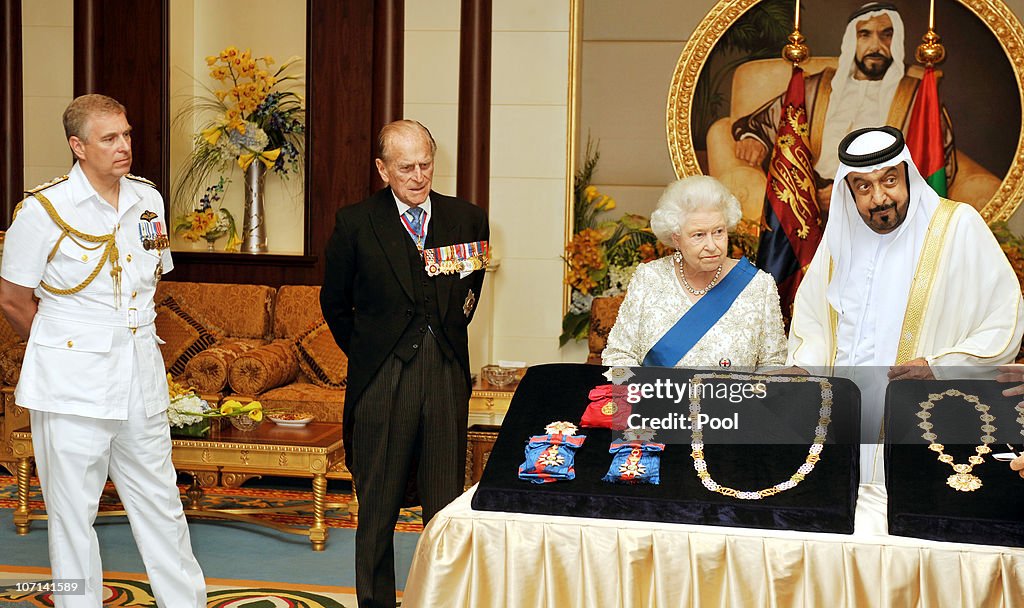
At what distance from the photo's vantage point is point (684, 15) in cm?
679

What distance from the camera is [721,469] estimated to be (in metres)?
2.62

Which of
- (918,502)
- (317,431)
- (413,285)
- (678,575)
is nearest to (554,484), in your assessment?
(678,575)

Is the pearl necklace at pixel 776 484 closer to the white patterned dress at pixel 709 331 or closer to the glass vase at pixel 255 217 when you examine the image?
the white patterned dress at pixel 709 331

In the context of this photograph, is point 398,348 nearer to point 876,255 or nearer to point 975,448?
point 876,255

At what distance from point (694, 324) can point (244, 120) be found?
4.79 meters

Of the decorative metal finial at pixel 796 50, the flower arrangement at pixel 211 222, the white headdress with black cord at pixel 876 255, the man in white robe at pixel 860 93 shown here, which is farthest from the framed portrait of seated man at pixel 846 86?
the white headdress with black cord at pixel 876 255

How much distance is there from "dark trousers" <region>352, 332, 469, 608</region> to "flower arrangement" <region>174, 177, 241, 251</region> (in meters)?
3.99

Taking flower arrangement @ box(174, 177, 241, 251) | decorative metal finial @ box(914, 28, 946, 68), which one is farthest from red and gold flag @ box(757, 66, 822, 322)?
flower arrangement @ box(174, 177, 241, 251)

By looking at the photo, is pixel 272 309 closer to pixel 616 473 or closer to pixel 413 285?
pixel 413 285

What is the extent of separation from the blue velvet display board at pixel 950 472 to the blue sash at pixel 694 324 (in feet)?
1.97

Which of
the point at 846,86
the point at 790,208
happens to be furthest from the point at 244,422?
the point at 846,86

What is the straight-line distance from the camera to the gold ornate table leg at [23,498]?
511 centimetres

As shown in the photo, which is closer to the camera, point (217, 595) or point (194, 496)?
point (217, 595)

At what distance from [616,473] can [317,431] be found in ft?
9.89
